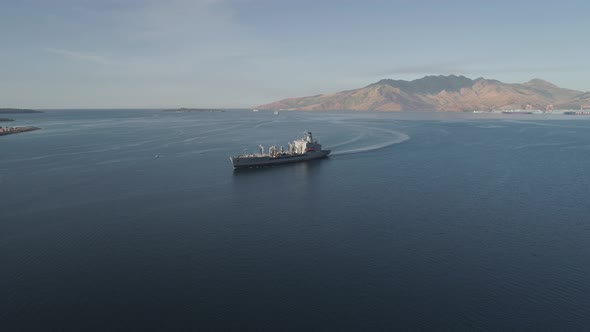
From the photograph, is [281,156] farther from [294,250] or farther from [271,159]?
[294,250]

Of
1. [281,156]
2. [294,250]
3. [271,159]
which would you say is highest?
[281,156]

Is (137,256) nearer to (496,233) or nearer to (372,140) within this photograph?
(496,233)

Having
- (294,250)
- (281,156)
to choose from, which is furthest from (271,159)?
(294,250)

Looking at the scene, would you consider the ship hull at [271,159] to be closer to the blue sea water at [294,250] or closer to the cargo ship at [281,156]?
the cargo ship at [281,156]

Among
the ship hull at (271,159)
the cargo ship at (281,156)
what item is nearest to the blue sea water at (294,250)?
the ship hull at (271,159)

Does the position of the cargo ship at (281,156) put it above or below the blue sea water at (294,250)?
above

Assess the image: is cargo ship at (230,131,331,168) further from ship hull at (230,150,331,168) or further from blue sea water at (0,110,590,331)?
blue sea water at (0,110,590,331)
